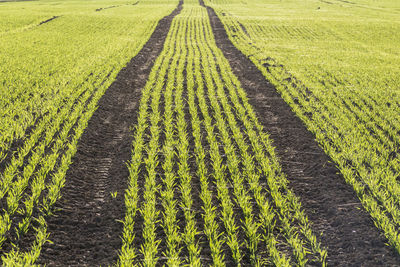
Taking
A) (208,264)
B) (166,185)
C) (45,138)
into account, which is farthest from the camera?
(45,138)

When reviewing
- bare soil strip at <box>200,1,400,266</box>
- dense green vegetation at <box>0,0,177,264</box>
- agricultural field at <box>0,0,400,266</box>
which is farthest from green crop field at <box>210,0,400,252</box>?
dense green vegetation at <box>0,0,177,264</box>

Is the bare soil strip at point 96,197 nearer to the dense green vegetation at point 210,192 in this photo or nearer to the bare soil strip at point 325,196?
the dense green vegetation at point 210,192

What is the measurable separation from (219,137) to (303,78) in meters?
9.98

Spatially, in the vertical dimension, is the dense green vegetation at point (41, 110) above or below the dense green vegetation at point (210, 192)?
above

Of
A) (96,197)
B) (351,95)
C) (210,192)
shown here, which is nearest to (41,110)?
(96,197)

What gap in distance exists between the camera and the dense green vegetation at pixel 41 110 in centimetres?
565

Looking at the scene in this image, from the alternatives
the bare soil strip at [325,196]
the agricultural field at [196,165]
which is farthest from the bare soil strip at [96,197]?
the bare soil strip at [325,196]

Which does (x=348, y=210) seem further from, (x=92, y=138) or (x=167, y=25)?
(x=167, y=25)

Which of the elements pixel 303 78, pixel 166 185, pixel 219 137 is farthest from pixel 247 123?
pixel 303 78

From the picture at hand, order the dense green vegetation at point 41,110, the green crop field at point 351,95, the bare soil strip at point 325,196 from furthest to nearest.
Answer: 1. the green crop field at point 351,95
2. the dense green vegetation at point 41,110
3. the bare soil strip at point 325,196

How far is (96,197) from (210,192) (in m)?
2.61

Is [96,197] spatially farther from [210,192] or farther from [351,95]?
[351,95]

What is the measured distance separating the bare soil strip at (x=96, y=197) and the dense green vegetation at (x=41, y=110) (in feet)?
0.92

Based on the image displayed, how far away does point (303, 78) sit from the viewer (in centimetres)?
1716
